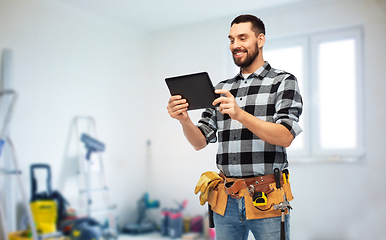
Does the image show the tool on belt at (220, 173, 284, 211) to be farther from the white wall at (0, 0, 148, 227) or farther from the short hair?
the white wall at (0, 0, 148, 227)

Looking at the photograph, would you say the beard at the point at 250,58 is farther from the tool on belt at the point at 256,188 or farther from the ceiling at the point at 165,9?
the ceiling at the point at 165,9

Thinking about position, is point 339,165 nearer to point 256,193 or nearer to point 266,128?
point 256,193

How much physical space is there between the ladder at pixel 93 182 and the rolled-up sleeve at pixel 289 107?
2.62 m

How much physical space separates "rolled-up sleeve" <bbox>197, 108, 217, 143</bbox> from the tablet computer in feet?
0.54

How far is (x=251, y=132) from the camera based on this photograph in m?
1.34

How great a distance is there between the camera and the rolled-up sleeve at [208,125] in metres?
1.47

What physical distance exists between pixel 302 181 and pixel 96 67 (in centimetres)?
253

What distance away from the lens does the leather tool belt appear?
1266 mm

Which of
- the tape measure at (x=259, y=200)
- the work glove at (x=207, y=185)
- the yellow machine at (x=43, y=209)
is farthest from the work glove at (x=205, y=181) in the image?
the yellow machine at (x=43, y=209)

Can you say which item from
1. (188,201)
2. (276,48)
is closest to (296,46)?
(276,48)

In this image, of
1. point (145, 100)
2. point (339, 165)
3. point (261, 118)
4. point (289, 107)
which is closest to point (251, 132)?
point (261, 118)

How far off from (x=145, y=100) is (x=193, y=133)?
3042mm

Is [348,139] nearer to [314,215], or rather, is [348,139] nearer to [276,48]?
[314,215]

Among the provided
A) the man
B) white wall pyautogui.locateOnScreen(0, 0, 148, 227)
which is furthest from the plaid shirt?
white wall pyautogui.locateOnScreen(0, 0, 148, 227)
